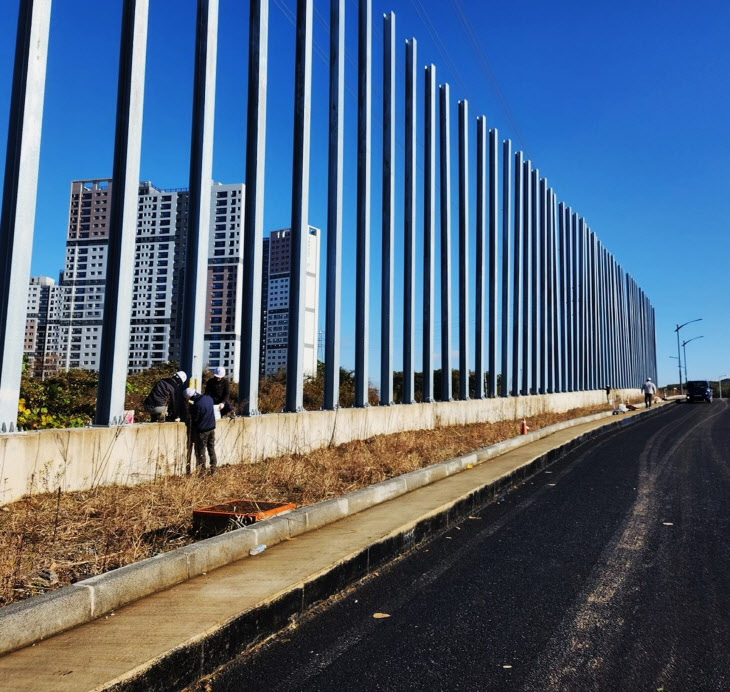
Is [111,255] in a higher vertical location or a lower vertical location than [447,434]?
higher

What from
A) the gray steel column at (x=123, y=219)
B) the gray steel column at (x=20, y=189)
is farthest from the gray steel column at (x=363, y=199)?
the gray steel column at (x=20, y=189)

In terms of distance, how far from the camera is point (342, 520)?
691 cm

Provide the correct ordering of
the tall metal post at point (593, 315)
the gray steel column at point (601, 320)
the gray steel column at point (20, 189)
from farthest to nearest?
1. the gray steel column at point (601, 320)
2. the tall metal post at point (593, 315)
3. the gray steel column at point (20, 189)

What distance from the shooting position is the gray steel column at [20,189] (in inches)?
285

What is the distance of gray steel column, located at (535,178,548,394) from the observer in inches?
1382

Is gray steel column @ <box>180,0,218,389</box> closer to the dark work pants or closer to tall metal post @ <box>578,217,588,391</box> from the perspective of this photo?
the dark work pants

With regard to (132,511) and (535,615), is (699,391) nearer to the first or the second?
(535,615)

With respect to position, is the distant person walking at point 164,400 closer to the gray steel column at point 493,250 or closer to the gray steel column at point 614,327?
the gray steel column at point 493,250

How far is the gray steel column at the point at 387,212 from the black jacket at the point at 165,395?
22.7 feet

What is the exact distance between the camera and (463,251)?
24047mm

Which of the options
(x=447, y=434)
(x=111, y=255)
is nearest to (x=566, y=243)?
(x=447, y=434)

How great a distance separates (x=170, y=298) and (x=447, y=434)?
19.6 metres

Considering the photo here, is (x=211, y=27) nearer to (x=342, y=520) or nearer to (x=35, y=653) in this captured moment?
(x=342, y=520)

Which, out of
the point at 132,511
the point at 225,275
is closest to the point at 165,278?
the point at 225,275
